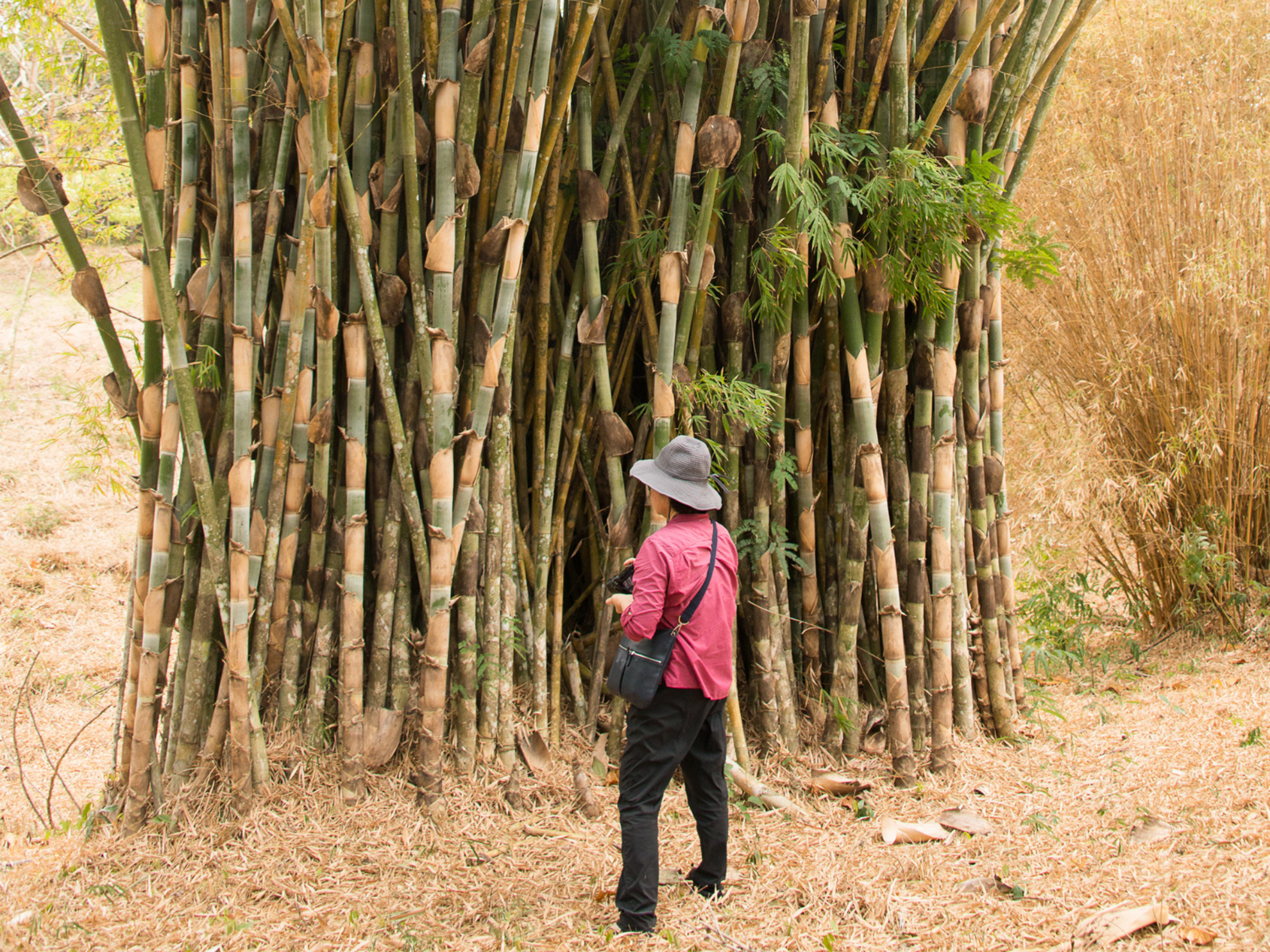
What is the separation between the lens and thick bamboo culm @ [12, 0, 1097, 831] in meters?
2.32

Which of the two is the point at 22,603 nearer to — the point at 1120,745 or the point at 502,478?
the point at 502,478

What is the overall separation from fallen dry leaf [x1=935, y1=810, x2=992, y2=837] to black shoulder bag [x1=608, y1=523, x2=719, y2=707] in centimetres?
106

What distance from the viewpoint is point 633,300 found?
288 centimetres

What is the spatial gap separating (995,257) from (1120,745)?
1.62 metres

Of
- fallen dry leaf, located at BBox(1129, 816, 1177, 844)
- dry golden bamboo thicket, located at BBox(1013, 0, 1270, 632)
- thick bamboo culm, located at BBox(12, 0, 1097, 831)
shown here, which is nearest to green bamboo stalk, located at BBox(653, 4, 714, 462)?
thick bamboo culm, located at BBox(12, 0, 1097, 831)

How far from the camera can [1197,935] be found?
180 cm

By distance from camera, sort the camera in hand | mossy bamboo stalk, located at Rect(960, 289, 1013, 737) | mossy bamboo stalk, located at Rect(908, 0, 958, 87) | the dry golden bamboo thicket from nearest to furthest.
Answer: the camera in hand, mossy bamboo stalk, located at Rect(908, 0, 958, 87), mossy bamboo stalk, located at Rect(960, 289, 1013, 737), the dry golden bamboo thicket

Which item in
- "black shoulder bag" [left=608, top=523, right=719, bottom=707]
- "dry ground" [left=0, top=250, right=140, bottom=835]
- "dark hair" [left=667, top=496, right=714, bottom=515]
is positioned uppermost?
"dark hair" [left=667, top=496, right=714, bottom=515]

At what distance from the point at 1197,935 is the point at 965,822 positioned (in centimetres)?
68

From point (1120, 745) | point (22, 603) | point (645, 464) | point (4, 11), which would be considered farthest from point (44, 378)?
point (1120, 745)

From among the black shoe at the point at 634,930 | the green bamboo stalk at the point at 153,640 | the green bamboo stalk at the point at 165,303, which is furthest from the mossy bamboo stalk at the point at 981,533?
the green bamboo stalk at the point at 153,640

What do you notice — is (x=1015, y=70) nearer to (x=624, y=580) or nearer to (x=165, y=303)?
(x=624, y=580)

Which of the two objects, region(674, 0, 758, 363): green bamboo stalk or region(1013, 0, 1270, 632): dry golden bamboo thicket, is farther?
region(1013, 0, 1270, 632): dry golden bamboo thicket

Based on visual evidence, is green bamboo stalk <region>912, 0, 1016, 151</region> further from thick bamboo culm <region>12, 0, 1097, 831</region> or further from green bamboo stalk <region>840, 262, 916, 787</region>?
green bamboo stalk <region>840, 262, 916, 787</region>
